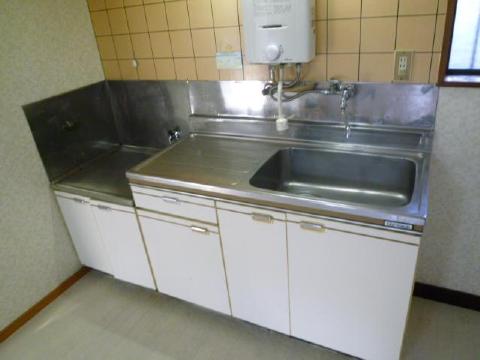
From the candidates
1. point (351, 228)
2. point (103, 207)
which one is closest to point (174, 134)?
point (103, 207)

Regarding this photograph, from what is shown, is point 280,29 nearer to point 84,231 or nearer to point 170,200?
point 170,200

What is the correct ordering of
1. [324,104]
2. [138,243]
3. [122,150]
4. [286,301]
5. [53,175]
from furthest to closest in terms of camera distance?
[122,150] < [53,175] < [138,243] < [324,104] < [286,301]

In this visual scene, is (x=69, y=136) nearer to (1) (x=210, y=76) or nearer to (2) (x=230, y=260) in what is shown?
(1) (x=210, y=76)

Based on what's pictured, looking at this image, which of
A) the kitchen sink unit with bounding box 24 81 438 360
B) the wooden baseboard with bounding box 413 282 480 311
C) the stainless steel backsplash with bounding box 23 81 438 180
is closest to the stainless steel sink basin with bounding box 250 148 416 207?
the kitchen sink unit with bounding box 24 81 438 360

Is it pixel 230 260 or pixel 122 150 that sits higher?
pixel 122 150

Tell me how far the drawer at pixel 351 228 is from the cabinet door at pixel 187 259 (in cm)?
42

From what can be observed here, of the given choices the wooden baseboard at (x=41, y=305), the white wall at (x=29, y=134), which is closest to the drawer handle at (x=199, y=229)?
the white wall at (x=29, y=134)

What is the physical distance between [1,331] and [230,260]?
1329 mm

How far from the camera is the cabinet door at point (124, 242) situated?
5.95 feet

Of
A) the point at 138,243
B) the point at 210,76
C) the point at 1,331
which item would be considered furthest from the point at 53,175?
A: the point at 210,76

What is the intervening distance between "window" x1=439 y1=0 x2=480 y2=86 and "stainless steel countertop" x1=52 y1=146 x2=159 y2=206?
60.6 inches

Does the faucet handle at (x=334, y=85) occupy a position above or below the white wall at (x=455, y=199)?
above

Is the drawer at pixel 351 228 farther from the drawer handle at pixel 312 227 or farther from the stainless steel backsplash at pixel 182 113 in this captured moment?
the stainless steel backsplash at pixel 182 113

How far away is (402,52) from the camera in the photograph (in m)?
1.45
